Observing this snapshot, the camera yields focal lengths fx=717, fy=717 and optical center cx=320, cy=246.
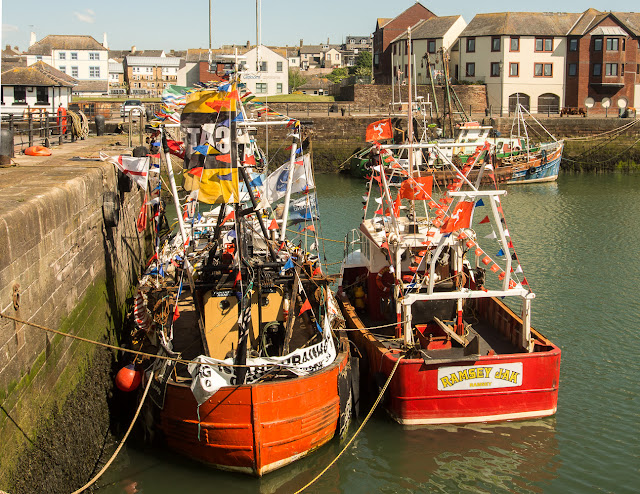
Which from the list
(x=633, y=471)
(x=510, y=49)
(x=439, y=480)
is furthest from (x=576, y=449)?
(x=510, y=49)

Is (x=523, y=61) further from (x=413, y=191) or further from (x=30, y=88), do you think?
(x=413, y=191)

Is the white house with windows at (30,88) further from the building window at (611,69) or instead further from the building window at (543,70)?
the building window at (611,69)

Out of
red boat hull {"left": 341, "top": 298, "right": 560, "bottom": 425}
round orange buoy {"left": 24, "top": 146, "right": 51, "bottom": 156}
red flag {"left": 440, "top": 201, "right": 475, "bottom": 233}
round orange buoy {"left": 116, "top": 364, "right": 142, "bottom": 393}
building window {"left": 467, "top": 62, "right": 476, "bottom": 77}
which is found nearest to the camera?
round orange buoy {"left": 116, "top": 364, "right": 142, "bottom": 393}

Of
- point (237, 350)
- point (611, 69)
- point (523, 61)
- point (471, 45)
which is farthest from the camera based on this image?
point (471, 45)

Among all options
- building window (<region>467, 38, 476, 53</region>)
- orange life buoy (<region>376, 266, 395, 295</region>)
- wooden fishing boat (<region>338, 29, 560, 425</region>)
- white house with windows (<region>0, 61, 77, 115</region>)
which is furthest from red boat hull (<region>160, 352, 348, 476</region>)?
building window (<region>467, 38, 476, 53</region>)

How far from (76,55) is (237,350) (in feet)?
281

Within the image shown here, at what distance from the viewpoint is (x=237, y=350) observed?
961 cm

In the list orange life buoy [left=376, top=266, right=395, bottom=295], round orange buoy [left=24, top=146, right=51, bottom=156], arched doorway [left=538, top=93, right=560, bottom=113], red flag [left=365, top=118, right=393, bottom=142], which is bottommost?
orange life buoy [left=376, top=266, right=395, bottom=295]

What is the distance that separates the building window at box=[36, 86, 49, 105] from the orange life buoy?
30.0m

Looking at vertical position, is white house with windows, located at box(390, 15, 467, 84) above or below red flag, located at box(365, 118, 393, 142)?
above

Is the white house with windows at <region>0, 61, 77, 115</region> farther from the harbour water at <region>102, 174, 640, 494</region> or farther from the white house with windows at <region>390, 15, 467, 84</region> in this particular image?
the white house with windows at <region>390, 15, 467, 84</region>

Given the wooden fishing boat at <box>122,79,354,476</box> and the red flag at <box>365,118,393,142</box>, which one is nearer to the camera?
the wooden fishing boat at <box>122,79,354,476</box>

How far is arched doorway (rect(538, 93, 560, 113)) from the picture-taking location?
188 ft

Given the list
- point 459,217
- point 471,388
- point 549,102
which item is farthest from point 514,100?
point 471,388
